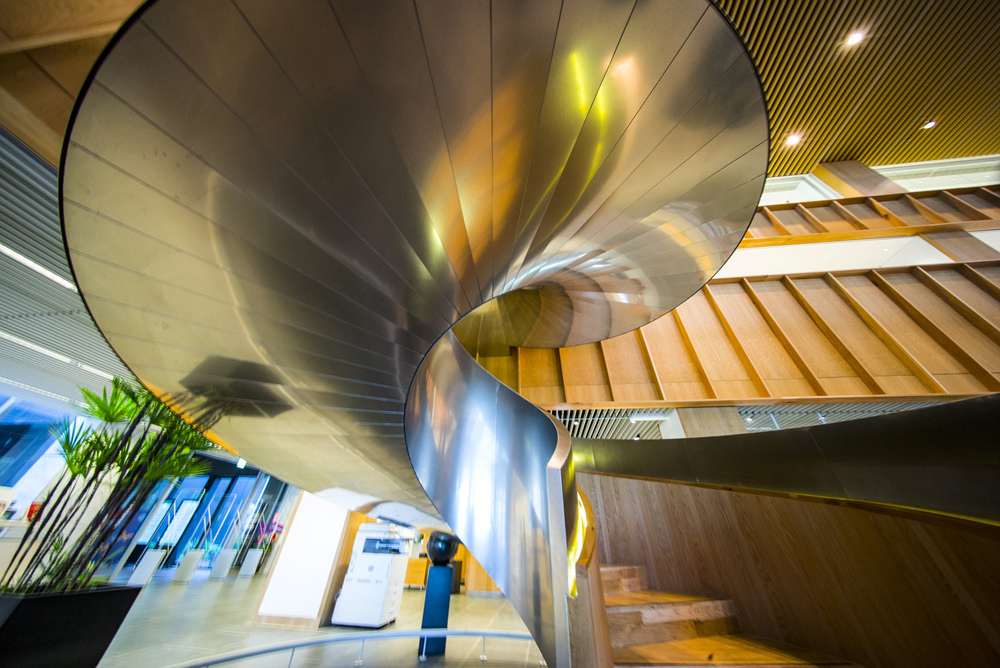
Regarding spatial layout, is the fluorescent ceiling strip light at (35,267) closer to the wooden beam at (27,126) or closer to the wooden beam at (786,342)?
the wooden beam at (27,126)

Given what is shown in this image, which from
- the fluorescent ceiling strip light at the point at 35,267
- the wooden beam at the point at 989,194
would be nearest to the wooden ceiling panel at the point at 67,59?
the fluorescent ceiling strip light at the point at 35,267

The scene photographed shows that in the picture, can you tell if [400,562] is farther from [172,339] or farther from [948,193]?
[948,193]

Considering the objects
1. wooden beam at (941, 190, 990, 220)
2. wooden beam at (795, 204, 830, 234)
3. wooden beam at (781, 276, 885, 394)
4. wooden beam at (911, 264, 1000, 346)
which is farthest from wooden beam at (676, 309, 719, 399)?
wooden beam at (941, 190, 990, 220)

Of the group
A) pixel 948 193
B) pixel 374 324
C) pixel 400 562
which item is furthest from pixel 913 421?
pixel 948 193

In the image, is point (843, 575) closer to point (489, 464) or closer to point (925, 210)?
point (489, 464)

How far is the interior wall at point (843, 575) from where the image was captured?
4.37ft

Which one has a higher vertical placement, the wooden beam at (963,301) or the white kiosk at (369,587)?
the wooden beam at (963,301)

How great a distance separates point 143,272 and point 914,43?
33.2 ft

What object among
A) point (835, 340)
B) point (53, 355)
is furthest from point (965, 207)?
point (53, 355)

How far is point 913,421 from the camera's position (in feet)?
4.85

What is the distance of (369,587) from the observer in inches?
184

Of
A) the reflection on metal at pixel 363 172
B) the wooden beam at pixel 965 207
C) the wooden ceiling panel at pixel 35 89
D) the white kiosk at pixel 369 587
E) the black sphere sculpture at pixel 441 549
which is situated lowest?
the white kiosk at pixel 369 587

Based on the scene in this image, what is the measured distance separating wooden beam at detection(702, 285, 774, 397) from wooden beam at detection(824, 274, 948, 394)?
180cm

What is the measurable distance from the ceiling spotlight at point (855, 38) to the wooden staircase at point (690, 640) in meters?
8.06
